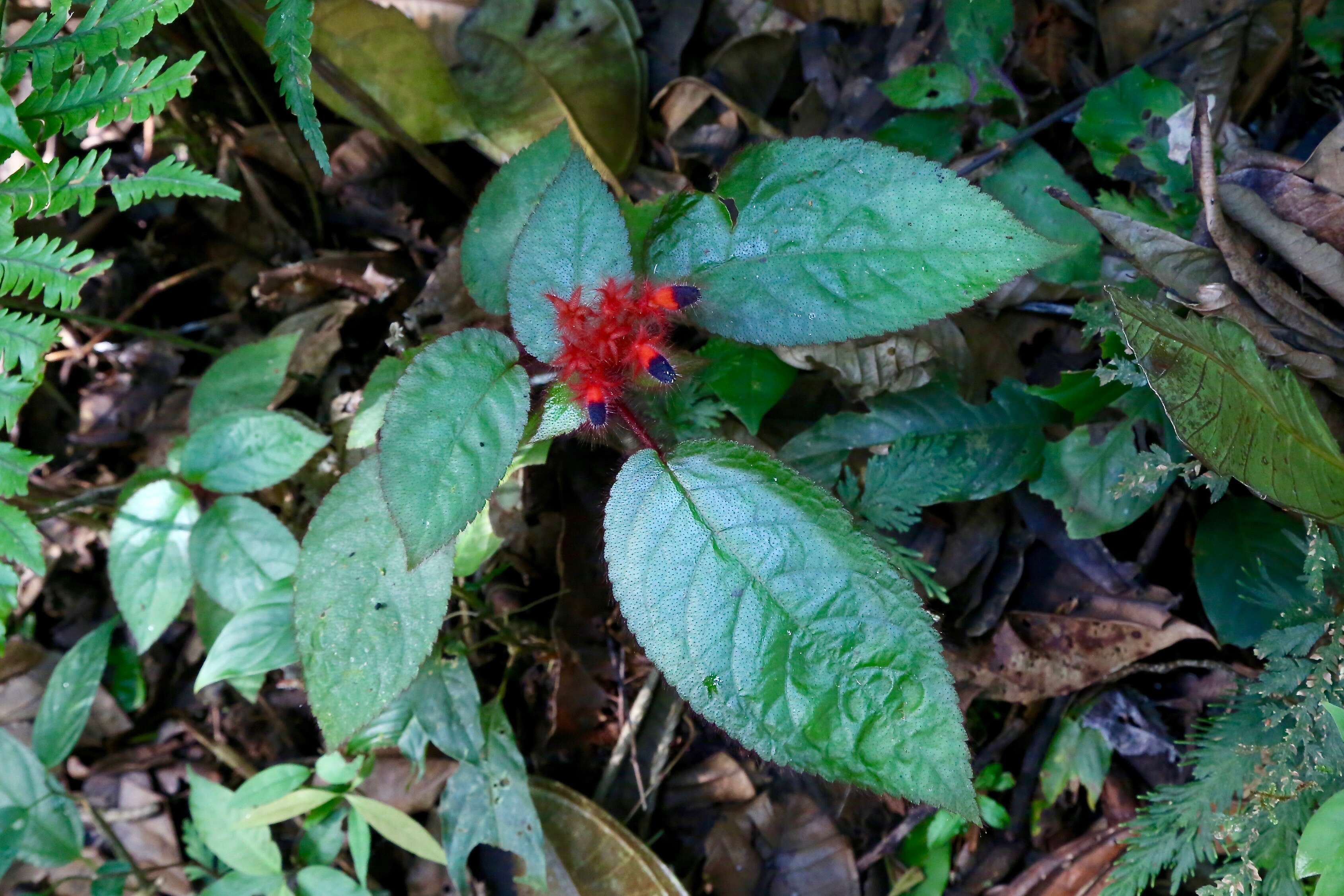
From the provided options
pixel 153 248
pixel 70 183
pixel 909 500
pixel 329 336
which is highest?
pixel 70 183

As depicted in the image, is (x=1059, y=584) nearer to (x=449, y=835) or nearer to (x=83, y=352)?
(x=449, y=835)

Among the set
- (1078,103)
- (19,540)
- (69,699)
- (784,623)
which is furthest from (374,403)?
(1078,103)

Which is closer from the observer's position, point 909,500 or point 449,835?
point 909,500

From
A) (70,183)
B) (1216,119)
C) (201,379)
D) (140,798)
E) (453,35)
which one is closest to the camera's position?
(70,183)

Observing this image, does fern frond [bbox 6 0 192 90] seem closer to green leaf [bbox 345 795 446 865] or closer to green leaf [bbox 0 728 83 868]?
green leaf [bbox 345 795 446 865]

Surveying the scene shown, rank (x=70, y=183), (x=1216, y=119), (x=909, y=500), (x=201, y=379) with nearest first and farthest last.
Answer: (x=70, y=183) → (x=909, y=500) → (x=1216, y=119) → (x=201, y=379)

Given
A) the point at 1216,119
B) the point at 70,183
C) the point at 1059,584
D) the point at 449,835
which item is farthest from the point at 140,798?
the point at 1216,119

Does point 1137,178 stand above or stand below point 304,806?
above
